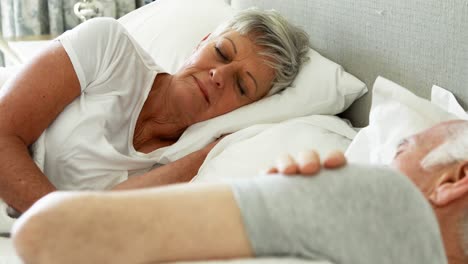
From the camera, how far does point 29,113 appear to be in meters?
1.39

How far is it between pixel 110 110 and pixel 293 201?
878mm

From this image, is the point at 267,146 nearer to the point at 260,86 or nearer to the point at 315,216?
the point at 260,86

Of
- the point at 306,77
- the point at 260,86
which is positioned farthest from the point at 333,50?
the point at 260,86

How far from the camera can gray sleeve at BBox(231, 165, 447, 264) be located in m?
0.71

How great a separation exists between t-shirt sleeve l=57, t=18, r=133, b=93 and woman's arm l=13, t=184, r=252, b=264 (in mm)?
820

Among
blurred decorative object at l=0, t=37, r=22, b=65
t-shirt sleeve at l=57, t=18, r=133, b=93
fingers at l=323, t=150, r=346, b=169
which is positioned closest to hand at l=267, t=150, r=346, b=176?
fingers at l=323, t=150, r=346, b=169

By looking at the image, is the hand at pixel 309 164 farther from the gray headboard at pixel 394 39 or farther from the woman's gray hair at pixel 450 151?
the gray headboard at pixel 394 39

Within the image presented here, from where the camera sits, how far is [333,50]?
175 cm

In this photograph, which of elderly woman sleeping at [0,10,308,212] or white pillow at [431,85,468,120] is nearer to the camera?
white pillow at [431,85,468,120]

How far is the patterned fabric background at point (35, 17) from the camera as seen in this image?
9.57 ft

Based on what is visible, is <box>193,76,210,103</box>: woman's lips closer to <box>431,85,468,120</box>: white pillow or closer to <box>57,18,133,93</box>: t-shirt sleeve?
<box>57,18,133,93</box>: t-shirt sleeve

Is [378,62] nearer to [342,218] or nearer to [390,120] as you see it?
[390,120]

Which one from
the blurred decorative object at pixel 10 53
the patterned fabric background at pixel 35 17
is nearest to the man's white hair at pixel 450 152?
the blurred decorative object at pixel 10 53

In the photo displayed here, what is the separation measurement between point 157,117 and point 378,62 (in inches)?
21.9
